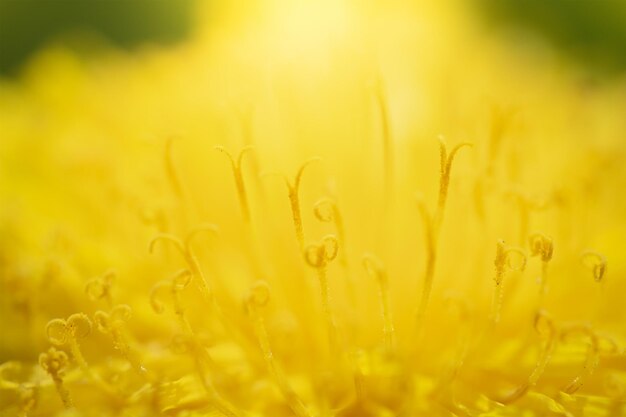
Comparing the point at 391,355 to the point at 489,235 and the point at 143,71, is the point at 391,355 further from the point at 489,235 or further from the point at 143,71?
the point at 143,71

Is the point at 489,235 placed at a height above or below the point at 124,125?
below

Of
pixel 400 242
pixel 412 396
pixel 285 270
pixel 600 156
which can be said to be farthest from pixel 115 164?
pixel 600 156

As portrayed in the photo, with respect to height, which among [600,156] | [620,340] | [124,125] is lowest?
[620,340]

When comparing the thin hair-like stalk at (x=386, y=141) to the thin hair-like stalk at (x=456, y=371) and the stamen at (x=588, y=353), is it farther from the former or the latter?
the stamen at (x=588, y=353)

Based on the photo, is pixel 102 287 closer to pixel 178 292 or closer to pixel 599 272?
pixel 178 292

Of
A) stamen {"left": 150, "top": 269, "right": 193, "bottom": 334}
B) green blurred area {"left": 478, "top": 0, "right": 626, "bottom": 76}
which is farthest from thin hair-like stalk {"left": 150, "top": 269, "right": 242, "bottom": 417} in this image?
green blurred area {"left": 478, "top": 0, "right": 626, "bottom": 76}

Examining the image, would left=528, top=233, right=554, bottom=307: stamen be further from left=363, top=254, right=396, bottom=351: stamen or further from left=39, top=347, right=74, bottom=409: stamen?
left=39, top=347, right=74, bottom=409: stamen

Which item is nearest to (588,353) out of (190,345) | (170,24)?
(190,345)

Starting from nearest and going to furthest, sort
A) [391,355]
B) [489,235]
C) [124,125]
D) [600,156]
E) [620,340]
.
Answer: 1. [391,355]
2. [620,340]
3. [489,235]
4. [600,156]
5. [124,125]
